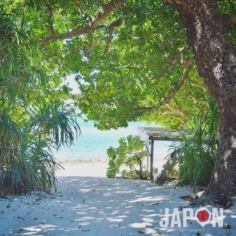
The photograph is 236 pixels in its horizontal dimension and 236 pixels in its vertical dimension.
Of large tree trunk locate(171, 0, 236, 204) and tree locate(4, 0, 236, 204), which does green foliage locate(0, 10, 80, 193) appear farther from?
large tree trunk locate(171, 0, 236, 204)

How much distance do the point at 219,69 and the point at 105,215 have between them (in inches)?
88.9

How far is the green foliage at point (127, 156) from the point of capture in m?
10.1

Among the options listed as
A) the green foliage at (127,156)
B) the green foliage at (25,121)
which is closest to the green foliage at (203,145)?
the green foliage at (25,121)

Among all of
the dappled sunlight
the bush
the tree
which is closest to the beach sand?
the dappled sunlight

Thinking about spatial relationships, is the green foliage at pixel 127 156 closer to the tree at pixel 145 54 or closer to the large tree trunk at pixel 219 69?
the tree at pixel 145 54

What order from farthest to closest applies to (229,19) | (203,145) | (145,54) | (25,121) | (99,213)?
(145,54)
(25,121)
(203,145)
(229,19)
(99,213)

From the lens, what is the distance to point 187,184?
5.92 m

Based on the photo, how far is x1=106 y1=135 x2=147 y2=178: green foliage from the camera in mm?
10102

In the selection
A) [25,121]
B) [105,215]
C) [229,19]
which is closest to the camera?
[105,215]

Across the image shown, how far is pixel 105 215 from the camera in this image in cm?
410

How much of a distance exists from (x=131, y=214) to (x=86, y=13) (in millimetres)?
4418

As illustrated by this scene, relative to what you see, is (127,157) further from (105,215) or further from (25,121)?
(105,215)

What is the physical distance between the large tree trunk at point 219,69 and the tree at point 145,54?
0.04 feet

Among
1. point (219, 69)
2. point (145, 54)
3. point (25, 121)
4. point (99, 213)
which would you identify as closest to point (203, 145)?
point (219, 69)
